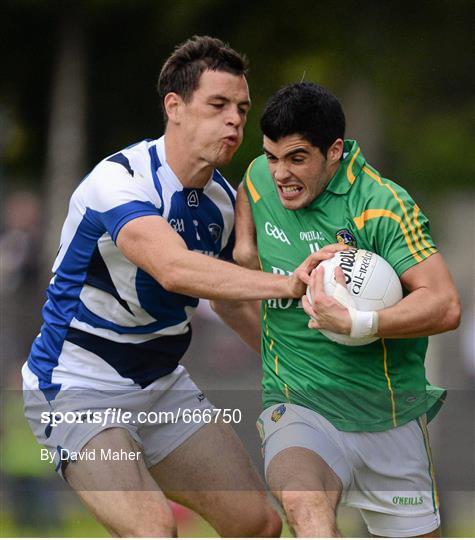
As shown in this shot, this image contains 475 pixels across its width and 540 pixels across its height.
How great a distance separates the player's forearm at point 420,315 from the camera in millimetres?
4273

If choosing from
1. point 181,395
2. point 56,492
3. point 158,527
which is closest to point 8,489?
point 56,492

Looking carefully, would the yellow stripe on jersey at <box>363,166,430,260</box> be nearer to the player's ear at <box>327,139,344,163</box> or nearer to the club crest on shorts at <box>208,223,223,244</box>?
the player's ear at <box>327,139,344,163</box>

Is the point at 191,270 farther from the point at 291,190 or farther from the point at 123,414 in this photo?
the point at 123,414

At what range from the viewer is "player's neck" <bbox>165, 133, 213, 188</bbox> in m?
4.76

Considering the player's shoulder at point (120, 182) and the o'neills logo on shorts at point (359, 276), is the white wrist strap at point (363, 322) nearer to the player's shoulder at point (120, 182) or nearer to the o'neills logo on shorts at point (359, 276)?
the o'neills logo on shorts at point (359, 276)

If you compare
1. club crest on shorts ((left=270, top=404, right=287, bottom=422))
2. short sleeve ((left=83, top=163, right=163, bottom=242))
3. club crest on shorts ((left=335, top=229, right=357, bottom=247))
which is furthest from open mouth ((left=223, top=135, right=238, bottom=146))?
→ club crest on shorts ((left=270, top=404, right=287, bottom=422))

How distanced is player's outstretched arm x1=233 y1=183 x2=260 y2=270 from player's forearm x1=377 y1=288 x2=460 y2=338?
0.70 m

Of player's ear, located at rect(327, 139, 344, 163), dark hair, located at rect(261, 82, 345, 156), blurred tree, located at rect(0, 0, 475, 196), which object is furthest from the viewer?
blurred tree, located at rect(0, 0, 475, 196)

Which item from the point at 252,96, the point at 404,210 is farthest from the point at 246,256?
the point at 252,96

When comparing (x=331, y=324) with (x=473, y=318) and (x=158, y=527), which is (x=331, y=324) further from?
(x=473, y=318)

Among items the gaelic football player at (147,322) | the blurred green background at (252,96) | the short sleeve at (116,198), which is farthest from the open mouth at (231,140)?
the blurred green background at (252,96)

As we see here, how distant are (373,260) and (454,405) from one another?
591 cm

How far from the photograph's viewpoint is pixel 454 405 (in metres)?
10.0

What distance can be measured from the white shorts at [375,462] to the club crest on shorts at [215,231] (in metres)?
0.77
